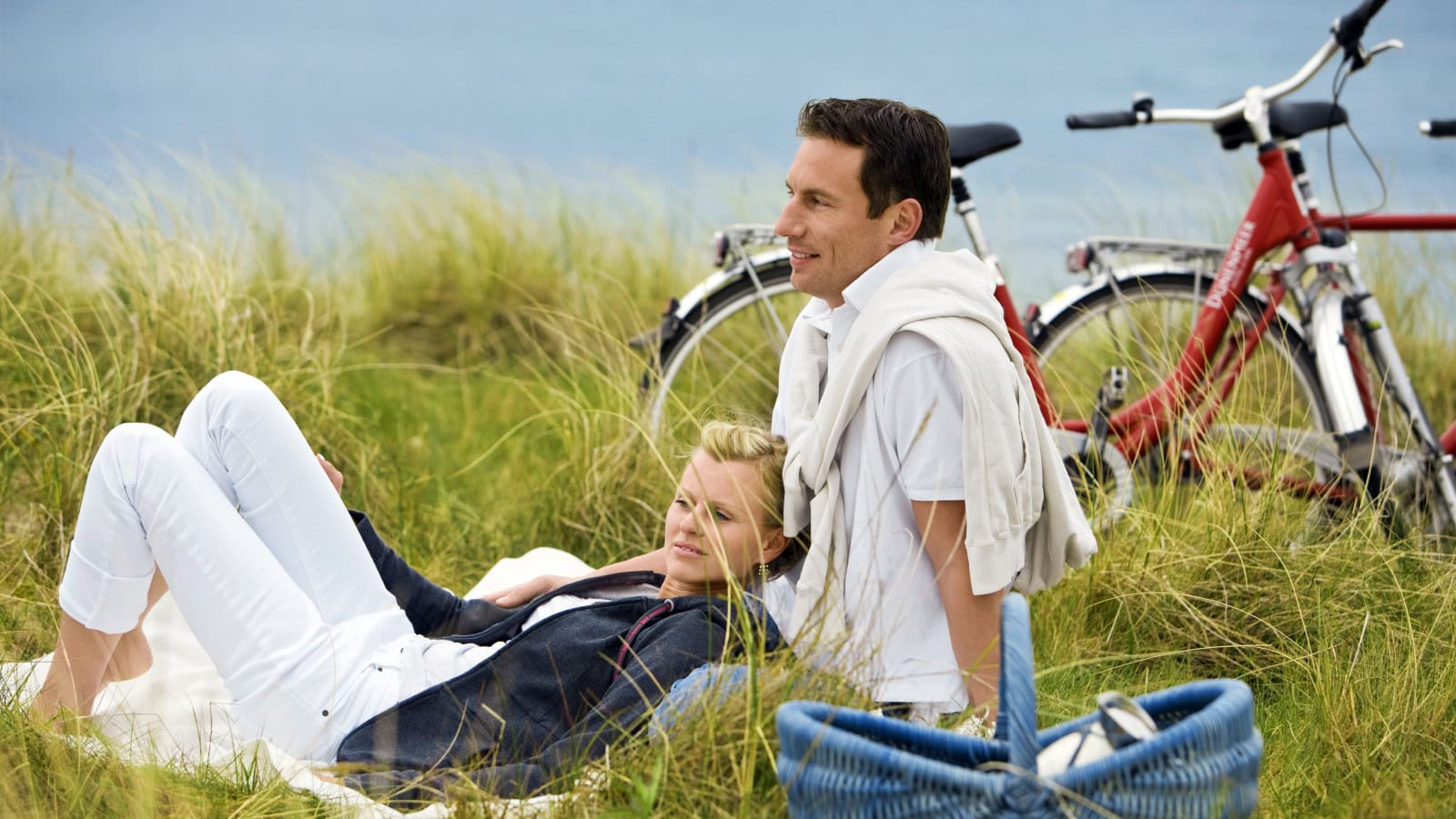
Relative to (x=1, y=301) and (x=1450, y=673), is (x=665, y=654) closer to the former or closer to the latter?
(x=1450, y=673)

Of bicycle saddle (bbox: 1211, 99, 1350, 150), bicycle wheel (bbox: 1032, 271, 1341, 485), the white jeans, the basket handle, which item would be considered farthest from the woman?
bicycle saddle (bbox: 1211, 99, 1350, 150)

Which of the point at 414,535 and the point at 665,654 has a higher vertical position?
the point at 665,654

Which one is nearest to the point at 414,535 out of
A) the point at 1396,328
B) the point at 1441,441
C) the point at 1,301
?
the point at 1,301

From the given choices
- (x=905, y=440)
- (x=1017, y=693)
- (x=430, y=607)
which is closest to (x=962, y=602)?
(x=905, y=440)

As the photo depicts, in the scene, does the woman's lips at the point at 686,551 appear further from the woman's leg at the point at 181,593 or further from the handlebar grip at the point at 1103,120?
the handlebar grip at the point at 1103,120

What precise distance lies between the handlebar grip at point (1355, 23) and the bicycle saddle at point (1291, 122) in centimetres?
24

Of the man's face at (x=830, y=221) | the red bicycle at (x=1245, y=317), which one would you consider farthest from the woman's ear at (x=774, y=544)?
the red bicycle at (x=1245, y=317)

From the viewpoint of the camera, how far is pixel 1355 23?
443cm

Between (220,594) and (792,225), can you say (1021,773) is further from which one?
(220,594)

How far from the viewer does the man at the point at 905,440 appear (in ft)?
A: 8.34

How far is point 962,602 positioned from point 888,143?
882 millimetres

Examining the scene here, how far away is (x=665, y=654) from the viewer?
262 cm

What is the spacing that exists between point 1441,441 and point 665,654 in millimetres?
2950

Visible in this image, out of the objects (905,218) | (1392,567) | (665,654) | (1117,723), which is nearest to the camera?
(1117,723)
